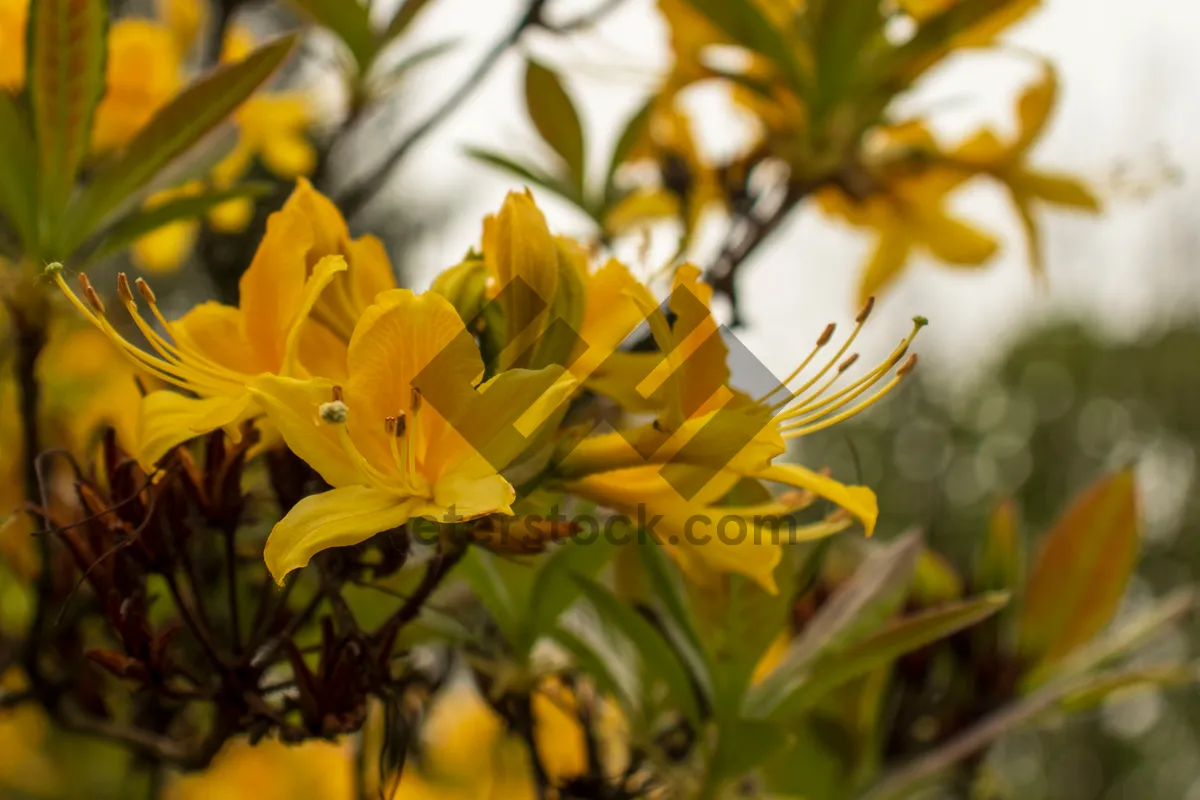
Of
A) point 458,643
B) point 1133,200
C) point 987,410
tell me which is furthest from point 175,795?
point 987,410

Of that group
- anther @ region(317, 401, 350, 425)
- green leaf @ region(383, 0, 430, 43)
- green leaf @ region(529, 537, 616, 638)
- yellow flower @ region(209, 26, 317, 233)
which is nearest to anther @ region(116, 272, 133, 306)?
anther @ region(317, 401, 350, 425)

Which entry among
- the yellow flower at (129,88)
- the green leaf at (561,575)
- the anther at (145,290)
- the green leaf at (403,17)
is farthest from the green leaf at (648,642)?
the yellow flower at (129,88)

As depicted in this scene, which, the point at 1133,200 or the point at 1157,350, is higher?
the point at 1133,200

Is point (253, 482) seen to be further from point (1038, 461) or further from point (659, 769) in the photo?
point (1038, 461)

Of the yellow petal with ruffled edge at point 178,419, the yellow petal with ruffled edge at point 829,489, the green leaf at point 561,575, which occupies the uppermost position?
the yellow petal with ruffled edge at point 178,419

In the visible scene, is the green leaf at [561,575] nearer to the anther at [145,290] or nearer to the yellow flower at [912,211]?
the anther at [145,290]
